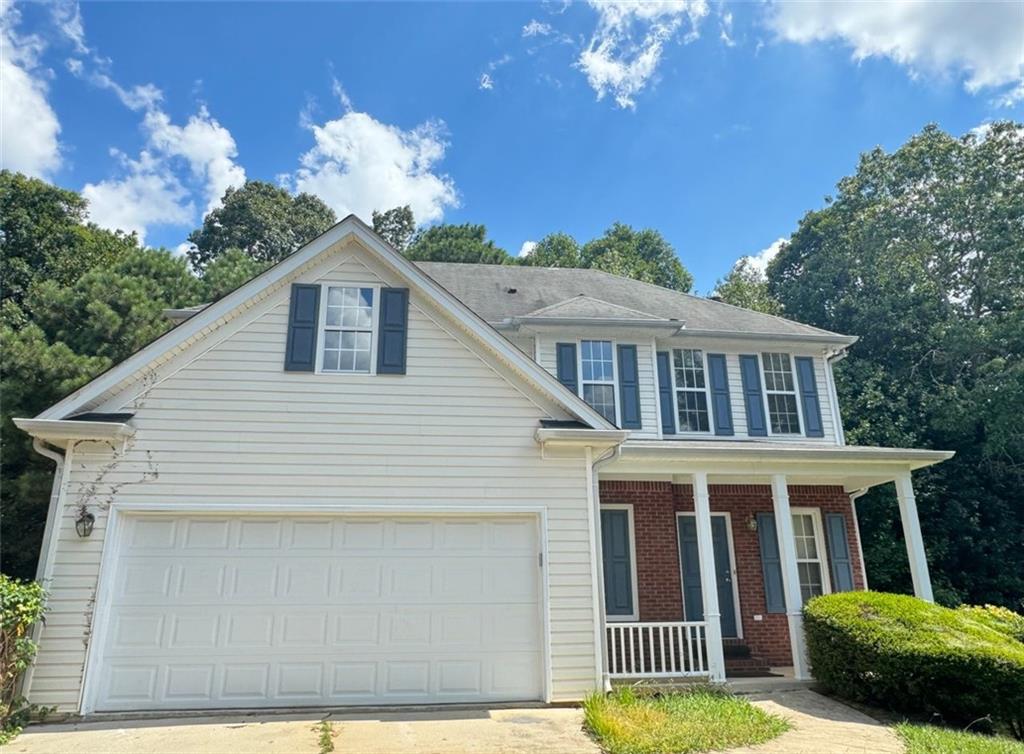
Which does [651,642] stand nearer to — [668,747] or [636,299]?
[668,747]

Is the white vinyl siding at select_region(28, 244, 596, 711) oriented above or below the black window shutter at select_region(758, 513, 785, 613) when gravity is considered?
above

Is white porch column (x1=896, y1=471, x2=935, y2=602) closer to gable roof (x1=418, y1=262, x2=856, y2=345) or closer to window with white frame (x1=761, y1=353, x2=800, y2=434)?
window with white frame (x1=761, y1=353, x2=800, y2=434)

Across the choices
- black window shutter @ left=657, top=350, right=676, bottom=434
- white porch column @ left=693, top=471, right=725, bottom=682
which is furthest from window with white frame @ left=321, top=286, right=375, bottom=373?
black window shutter @ left=657, top=350, right=676, bottom=434

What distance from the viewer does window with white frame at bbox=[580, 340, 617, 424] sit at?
11.1m

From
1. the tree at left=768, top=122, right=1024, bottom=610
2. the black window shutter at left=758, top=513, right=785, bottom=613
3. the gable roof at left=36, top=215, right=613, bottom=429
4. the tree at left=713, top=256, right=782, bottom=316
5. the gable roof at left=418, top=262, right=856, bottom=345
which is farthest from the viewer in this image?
the tree at left=713, top=256, right=782, bottom=316

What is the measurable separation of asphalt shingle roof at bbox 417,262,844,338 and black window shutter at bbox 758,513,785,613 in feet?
12.3

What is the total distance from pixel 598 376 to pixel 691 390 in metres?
1.96

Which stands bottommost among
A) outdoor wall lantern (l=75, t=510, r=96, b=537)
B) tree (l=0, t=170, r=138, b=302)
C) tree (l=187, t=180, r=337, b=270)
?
outdoor wall lantern (l=75, t=510, r=96, b=537)

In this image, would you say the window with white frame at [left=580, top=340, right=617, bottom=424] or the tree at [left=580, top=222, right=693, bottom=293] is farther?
the tree at [left=580, top=222, right=693, bottom=293]

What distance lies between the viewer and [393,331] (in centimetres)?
815

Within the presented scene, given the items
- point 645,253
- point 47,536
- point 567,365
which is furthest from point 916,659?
point 645,253

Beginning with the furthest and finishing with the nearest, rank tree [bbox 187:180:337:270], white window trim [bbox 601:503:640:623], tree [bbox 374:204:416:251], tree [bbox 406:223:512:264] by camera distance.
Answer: tree [bbox 374:204:416:251] < tree [bbox 187:180:337:270] < tree [bbox 406:223:512:264] < white window trim [bbox 601:503:640:623]

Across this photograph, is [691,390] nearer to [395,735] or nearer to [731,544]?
[731,544]

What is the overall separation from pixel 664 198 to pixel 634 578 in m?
11.2
